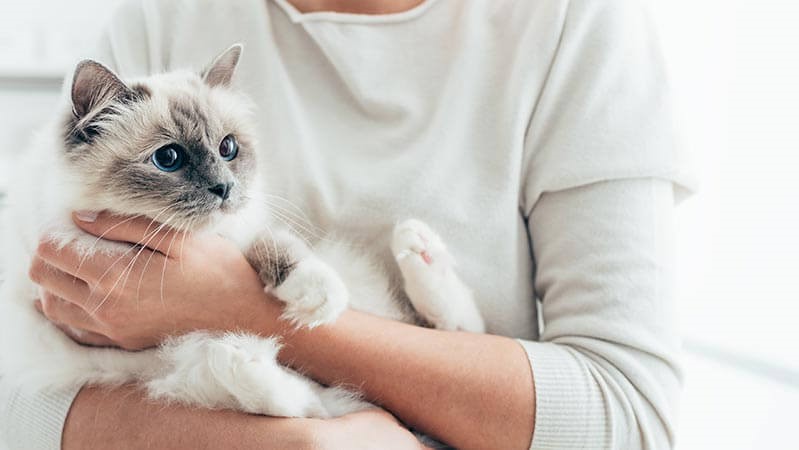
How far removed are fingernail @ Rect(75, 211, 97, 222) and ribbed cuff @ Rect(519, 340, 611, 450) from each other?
794mm

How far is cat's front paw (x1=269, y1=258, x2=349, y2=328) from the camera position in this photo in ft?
3.27

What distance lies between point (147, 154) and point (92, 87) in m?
0.13

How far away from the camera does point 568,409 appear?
104 cm

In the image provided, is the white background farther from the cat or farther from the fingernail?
the fingernail

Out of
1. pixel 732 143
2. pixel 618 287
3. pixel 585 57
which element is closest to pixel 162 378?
pixel 618 287

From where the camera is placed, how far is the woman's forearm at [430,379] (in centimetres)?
104

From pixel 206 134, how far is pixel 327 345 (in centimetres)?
42

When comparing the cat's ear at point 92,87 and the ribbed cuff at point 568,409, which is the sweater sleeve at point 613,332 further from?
the cat's ear at point 92,87

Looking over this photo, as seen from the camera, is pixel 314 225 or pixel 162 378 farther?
pixel 314 225

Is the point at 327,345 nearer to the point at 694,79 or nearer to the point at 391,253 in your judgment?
the point at 391,253

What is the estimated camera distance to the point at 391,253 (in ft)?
4.25

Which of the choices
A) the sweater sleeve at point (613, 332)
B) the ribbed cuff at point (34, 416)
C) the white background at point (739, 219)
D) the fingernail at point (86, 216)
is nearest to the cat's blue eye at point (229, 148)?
the fingernail at point (86, 216)

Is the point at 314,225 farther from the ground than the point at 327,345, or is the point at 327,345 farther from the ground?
the point at 314,225

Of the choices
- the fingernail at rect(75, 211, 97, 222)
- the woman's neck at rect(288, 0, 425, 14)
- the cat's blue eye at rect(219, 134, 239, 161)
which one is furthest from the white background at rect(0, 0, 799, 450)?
the fingernail at rect(75, 211, 97, 222)
